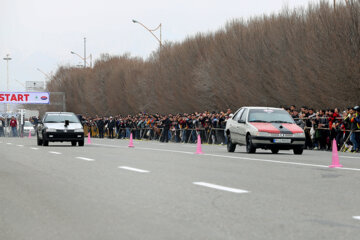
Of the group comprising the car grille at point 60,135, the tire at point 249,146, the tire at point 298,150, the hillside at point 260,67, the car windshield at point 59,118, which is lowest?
the tire at point 298,150

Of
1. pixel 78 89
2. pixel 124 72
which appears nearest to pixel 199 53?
pixel 124 72

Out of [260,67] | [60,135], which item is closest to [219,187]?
[60,135]

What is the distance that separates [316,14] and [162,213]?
3480 cm

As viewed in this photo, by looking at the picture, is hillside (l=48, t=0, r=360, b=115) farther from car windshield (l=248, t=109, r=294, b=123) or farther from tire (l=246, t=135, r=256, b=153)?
tire (l=246, t=135, r=256, b=153)

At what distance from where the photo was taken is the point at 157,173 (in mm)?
15148

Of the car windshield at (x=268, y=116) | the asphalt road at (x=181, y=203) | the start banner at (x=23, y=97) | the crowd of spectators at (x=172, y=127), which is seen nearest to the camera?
the asphalt road at (x=181, y=203)

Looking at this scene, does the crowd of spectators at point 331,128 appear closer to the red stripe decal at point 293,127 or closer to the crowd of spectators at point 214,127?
the crowd of spectators at point 214,127

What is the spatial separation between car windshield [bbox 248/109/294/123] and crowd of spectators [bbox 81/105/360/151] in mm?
604

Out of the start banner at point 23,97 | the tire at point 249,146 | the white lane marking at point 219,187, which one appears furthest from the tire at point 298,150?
the start banner at point 23,97

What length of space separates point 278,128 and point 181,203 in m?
14.7

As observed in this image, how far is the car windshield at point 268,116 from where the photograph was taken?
985 inches

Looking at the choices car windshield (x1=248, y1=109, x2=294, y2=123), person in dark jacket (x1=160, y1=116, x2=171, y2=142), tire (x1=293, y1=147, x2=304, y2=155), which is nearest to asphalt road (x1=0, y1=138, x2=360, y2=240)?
tire (x1=293, y1=147, x2=304, y2=155)

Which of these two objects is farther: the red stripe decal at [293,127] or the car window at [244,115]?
the car window at [244,115]

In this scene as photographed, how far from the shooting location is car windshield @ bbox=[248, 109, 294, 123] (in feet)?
82.1
